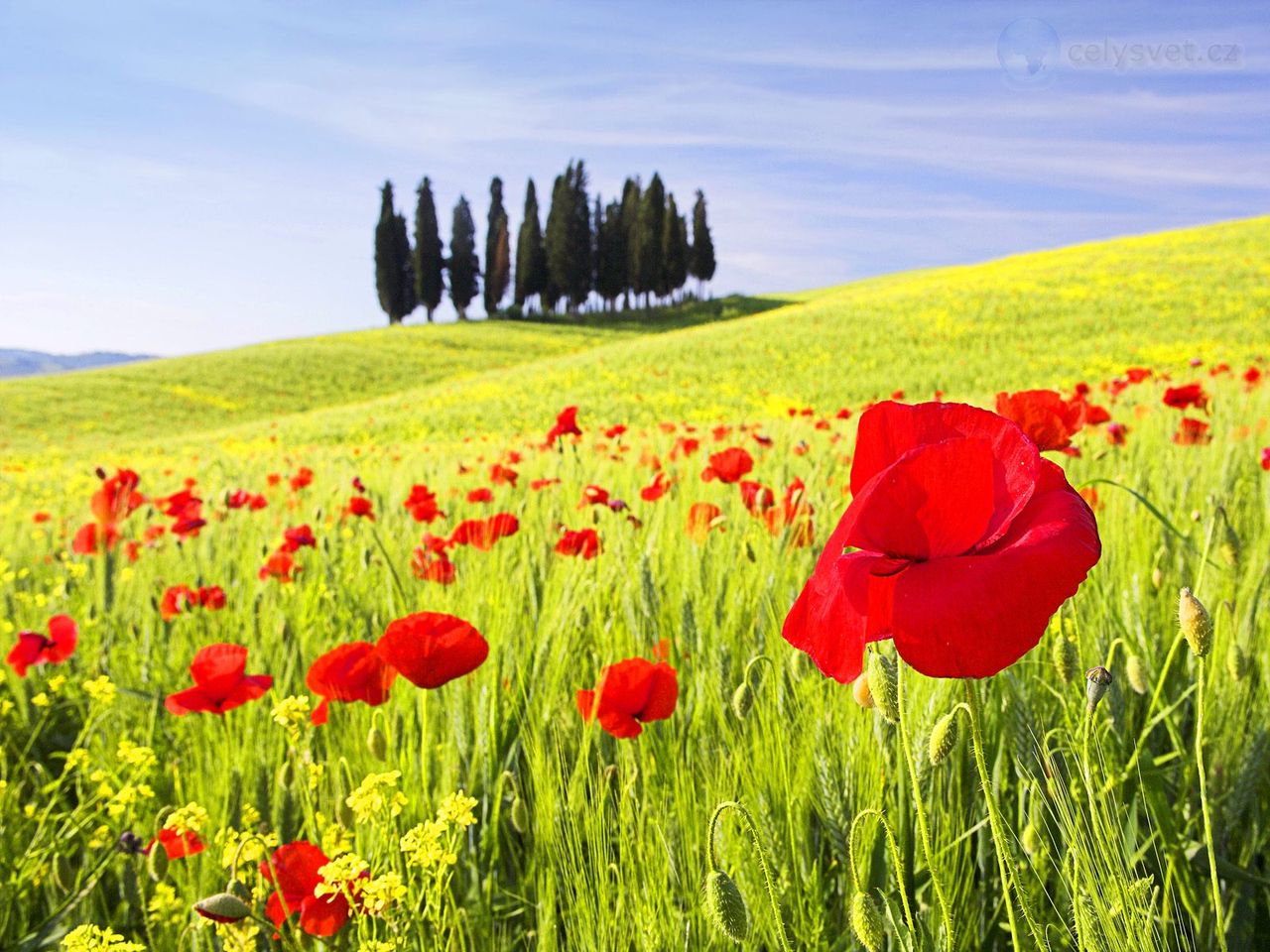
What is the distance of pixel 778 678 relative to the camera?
113 cm

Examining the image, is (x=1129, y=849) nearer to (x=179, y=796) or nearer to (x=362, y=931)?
(x=362, y=931)

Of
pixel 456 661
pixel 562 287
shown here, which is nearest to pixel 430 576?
pixel 456 661

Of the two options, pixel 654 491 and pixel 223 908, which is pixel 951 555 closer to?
pixel 223 908

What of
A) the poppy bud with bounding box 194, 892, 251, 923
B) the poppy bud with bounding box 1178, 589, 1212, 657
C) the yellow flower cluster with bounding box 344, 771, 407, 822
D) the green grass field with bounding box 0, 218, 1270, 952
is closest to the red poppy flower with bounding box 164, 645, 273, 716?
the green grass field with bounding box 0, 218, 1270, 952

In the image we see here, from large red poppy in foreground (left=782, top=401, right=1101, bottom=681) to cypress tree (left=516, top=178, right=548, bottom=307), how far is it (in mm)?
46565

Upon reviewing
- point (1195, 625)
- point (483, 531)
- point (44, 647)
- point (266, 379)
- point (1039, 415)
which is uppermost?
point (266, 379)

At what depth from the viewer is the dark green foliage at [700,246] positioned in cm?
4847

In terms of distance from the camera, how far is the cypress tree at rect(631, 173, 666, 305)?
44.8 metres

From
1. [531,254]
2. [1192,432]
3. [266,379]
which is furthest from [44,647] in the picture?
[531,254]

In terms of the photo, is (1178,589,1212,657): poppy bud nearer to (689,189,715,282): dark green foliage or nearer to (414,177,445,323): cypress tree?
(414,177,445,323): cypress tree

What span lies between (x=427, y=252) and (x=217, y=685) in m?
44.6

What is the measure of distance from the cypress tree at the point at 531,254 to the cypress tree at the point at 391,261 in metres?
5.73

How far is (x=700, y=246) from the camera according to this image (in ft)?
162

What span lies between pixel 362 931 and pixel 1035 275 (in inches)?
1255
